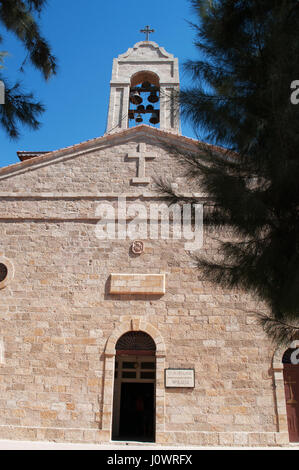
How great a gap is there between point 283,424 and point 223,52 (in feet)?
22.3

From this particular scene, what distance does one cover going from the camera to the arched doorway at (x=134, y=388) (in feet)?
28.0

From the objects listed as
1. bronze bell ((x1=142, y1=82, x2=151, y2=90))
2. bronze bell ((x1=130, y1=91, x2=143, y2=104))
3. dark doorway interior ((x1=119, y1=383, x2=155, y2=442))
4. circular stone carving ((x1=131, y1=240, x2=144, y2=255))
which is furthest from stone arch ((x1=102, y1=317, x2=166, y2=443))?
bronze bell ((x1=142, y1=82, x2=151, y2=90))

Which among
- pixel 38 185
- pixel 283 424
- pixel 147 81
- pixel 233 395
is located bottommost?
pixel 283 424

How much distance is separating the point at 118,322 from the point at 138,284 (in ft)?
3.01

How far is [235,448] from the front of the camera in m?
7.46

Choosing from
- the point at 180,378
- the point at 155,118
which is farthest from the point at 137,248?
the point at 155,118

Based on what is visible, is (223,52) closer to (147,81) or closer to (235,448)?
(235,448)

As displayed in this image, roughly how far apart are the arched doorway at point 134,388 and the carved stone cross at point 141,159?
3534mm

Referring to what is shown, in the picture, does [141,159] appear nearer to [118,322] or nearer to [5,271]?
[118,322]

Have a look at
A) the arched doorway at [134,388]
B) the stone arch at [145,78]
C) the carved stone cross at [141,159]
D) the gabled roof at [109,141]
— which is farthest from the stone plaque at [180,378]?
the stone arch at [145,78]

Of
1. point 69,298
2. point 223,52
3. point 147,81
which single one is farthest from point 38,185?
point 223,52

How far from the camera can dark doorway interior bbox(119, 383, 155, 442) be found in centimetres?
991

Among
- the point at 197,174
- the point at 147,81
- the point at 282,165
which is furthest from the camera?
the point at 147,81

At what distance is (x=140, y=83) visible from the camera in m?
11.9
